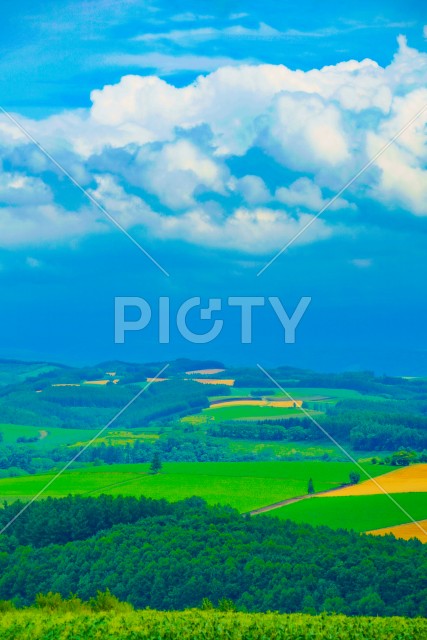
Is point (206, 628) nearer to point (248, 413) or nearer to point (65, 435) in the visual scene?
point (248, 413)

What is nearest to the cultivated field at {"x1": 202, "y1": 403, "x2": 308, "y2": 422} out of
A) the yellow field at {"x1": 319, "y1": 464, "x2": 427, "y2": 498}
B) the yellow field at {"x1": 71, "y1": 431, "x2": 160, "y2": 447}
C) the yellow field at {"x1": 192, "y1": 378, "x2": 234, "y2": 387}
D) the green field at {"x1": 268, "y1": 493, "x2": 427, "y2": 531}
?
the yellow field at {"x1": 71, "y1": 431, "x2": 160, "y2": 447}

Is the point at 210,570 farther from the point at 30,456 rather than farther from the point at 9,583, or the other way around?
the point at 30,456

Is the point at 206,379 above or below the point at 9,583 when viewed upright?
above

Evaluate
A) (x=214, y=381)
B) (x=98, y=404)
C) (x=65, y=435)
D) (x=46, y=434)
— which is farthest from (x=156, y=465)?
(x=214, y=381)

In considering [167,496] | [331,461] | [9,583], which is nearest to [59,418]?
[331,461]

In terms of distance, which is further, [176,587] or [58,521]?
[58,521]

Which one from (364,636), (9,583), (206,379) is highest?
(206,379)
